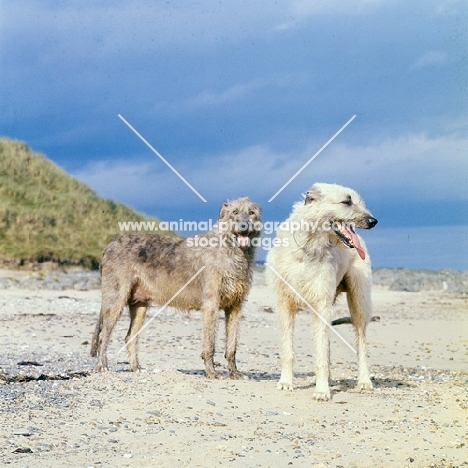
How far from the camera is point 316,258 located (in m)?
9.43

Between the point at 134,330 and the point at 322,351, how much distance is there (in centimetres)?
343

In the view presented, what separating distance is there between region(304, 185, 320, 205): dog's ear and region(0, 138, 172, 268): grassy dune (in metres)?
21.3

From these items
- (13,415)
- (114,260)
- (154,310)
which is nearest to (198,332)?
(154,310)

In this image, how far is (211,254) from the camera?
10812mm

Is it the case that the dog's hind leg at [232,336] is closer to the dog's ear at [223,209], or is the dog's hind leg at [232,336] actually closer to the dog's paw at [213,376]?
the dog's paw at [213,376]

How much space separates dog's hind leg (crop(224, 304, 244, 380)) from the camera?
10.6 meters

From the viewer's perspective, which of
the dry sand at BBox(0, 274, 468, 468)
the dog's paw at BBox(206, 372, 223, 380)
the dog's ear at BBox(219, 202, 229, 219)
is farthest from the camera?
the dog's ear at BBox(219, 202, 229, 219)

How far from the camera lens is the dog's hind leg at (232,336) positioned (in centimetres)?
1061

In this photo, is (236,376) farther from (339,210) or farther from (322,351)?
(339,210)

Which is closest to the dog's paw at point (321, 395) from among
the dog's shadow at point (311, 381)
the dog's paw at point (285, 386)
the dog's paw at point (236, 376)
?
the dog's paw at point (285, 386)

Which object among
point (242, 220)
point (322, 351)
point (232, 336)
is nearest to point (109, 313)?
point (232, 336)

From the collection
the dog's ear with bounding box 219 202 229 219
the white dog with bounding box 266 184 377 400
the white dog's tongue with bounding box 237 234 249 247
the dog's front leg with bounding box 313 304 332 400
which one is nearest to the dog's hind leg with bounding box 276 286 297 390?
the white dog with bounding box 266 184 377 400

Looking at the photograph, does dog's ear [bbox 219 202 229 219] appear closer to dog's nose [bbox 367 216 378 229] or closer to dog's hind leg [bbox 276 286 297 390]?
dog's hind leg [bbox 276 286 297 390]

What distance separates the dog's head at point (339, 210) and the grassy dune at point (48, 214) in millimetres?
21415
